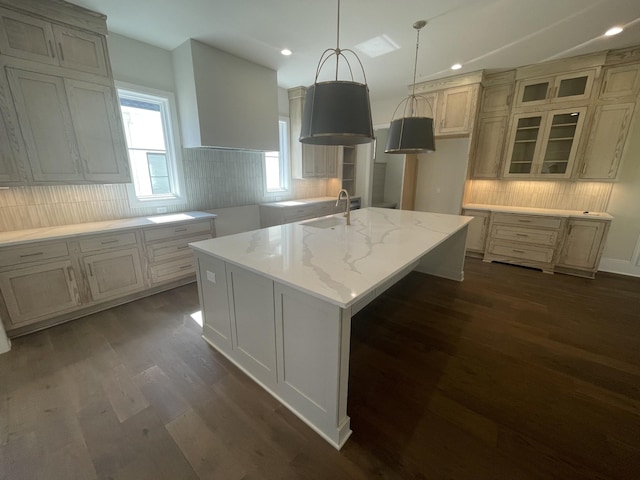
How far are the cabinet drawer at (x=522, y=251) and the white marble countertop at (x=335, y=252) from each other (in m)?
1.71

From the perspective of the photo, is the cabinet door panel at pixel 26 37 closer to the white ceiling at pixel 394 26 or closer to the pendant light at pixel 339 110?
the white ceiling at pixel 394 26

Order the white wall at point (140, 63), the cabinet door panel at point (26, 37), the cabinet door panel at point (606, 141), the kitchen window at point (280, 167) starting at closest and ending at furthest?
the cabinet door panel at point (26, 37) < the white wall at point (140, 63) < the cabinet door panel at point (606, 141) < the kitchen window at point (280, 167)

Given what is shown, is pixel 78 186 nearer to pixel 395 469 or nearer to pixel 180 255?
pixel 180 255

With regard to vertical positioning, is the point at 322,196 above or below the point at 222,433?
above

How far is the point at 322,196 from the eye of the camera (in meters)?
5.38

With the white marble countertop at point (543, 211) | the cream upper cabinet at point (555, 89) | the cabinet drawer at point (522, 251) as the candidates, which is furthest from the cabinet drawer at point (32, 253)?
the cream upper cabinet at point (555, 89)

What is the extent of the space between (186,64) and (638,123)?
553cm

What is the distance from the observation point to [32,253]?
6.81 feet

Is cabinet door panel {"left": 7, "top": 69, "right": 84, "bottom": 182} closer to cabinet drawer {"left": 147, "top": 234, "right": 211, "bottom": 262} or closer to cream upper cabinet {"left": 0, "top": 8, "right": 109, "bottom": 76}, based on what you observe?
cream upper cabinet {"left": 0, "top": 8, "right": 109, "bottom": 76}

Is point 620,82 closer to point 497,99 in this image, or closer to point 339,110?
point 497,99

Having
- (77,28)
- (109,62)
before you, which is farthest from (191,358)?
(77,28)

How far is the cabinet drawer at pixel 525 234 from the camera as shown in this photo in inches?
137

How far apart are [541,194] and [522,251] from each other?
38.7 inches

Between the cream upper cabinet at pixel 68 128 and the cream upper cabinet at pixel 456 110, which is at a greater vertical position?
the cream upper cabinet at pixel 456 110
